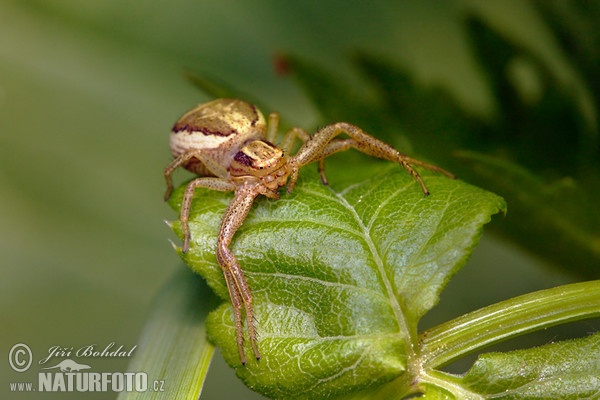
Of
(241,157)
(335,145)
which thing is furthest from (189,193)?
(335,145)

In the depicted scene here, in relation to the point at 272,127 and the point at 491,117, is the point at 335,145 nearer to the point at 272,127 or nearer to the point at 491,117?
the point at 272,127

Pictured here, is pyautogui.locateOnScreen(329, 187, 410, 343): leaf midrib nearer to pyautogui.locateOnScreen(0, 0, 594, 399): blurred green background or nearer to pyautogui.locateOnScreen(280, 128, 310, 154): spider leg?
pyautogui.locateOnScreen(280, 128, 310, 154): spider leg

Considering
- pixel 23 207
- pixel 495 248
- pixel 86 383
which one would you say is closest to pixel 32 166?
pixel 23 207

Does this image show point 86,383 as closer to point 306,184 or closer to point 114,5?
point 306,184

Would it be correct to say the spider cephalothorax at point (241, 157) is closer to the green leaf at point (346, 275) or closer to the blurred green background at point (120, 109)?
the green leaf at point (346, 275)

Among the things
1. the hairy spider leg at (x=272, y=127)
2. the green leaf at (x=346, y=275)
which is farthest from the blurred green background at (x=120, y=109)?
the green leaf at (x=346, y=275)
